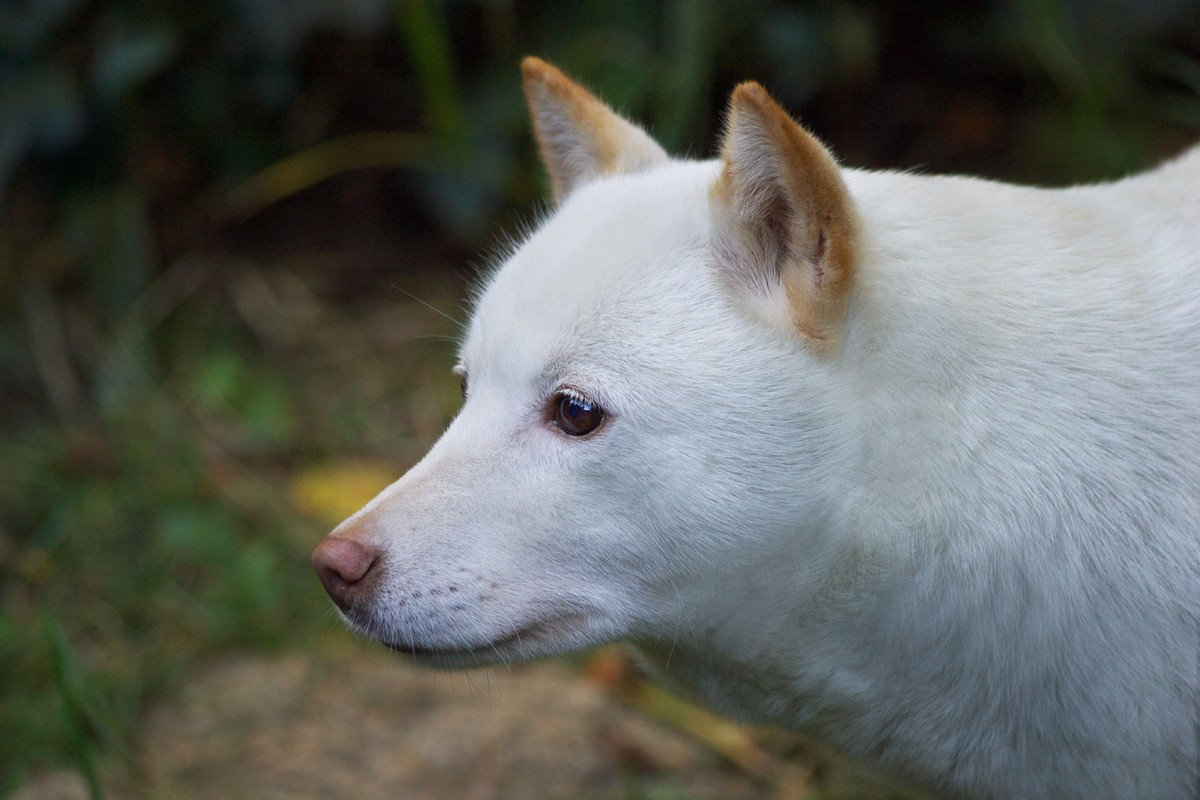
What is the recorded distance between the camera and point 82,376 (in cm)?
475

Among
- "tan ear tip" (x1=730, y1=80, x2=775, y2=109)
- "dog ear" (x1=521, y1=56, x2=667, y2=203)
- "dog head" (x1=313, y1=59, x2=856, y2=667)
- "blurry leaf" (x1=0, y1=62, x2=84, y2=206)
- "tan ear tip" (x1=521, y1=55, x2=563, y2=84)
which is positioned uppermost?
"tan ear tip" (x1=730, y1=80, x2=775, y2=109)

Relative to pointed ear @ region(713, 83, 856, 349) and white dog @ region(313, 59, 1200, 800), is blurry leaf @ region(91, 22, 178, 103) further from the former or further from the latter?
pointed ear @ region(713, 83, 856, 349)

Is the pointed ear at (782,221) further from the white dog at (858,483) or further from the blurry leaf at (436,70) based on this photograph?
the blurry leaf at (436,70)

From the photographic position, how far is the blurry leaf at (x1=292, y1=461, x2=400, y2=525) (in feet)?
13.1

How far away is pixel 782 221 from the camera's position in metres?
1.94

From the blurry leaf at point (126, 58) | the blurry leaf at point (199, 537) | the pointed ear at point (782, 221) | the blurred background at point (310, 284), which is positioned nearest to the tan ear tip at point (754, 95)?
the pointed ear at point (782, 221)

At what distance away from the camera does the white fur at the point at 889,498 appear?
1885 mm

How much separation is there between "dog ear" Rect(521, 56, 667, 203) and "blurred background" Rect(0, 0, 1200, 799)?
981 millimetres

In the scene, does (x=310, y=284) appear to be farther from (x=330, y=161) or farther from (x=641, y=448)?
(x=641, y=448)

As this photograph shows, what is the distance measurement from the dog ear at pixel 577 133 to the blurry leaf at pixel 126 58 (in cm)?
260

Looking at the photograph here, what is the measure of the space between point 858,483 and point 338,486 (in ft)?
8.39

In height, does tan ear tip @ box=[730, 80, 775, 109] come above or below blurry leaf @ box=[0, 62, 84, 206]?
above

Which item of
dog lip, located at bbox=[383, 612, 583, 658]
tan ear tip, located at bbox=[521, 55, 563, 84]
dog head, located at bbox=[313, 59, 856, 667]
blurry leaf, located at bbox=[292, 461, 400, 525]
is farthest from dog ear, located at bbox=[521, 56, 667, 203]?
blurry leaf, located at bbox=[292, 461, 400, 525]

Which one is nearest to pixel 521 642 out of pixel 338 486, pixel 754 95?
pixel 754 95
